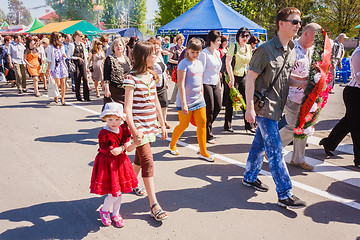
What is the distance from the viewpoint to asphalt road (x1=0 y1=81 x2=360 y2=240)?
10.3 feet

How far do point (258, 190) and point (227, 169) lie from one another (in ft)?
2.58

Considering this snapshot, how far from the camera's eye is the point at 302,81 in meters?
3.89

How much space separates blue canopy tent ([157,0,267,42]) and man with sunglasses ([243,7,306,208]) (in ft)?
42.4

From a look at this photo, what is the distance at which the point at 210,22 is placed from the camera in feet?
54.4

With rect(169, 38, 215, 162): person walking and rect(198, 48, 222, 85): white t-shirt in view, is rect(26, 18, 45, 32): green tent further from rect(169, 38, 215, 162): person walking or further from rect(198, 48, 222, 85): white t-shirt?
rect(169, 38, 215, 162): person walking

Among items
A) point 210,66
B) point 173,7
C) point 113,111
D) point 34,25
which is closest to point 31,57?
point 210,66

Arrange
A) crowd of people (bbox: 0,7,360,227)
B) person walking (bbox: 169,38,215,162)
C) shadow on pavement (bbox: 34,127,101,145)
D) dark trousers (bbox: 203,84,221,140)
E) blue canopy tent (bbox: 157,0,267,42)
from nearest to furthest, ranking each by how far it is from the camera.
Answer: crowd of people (bbox: 0,7,360,227) < person walking (bbox: 169,38,215,162) < dark trousers (bbox: 203,84,221,140) < shadow on pavement (bbox: 34,127,101,145) < blue canopy tent (bbox: 157,0,267,42)

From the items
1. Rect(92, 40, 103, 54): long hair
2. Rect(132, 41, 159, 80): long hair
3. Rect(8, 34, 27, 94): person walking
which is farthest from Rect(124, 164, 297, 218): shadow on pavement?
Rect(8, 34, 27, 94): person walking

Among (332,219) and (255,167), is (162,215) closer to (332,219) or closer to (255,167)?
(255,167)

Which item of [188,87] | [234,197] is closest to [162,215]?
[234,197]

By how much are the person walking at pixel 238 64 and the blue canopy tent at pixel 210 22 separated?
9.85 metres

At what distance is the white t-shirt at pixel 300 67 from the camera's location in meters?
4.07

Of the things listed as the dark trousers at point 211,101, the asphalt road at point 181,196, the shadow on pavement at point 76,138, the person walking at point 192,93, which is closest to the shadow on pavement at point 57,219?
the asphalt road at point 181,196

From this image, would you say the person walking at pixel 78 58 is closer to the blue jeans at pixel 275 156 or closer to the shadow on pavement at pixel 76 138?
the shadow on pavement at pixel 76 138
